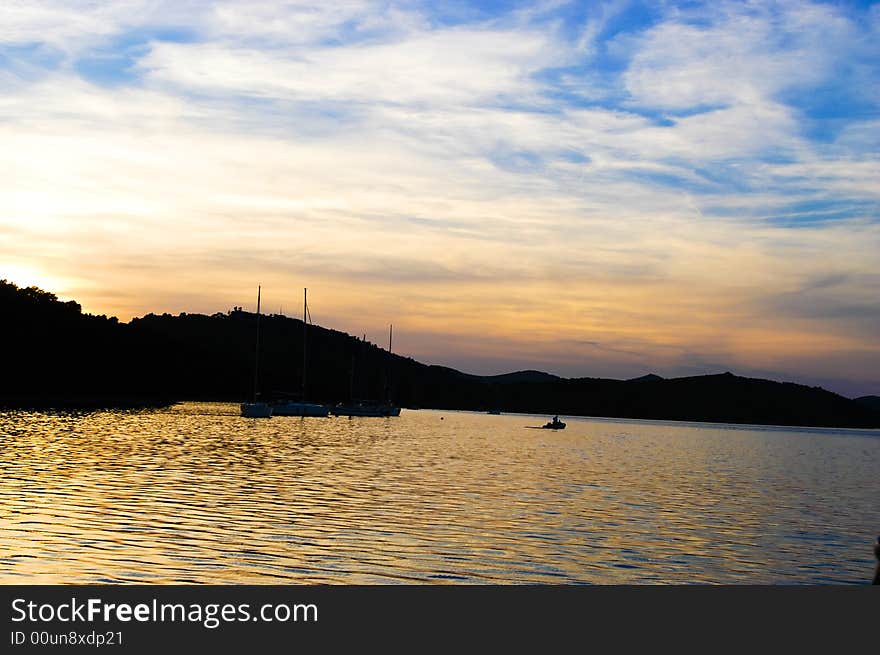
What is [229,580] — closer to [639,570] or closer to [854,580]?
[639,570]

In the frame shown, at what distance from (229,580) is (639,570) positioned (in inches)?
448

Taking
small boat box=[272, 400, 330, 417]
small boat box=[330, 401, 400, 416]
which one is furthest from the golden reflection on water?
small boat box=[330, 401, 400, 416]

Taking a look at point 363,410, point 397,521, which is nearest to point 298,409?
point 363,410

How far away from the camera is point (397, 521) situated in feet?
106

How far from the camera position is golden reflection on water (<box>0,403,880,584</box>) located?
23531 mm

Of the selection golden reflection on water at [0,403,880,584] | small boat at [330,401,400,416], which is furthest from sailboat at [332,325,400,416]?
golden reflection on water at [0,403,880,584]

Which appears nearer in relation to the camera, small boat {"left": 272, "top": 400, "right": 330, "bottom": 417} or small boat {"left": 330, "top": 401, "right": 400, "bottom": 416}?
small boat {"left": 272, "top": 400, "right": 330, "bottom": 417}

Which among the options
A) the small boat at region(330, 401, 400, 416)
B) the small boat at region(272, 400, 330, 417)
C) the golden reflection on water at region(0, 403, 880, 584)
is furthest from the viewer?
the small boat at region(330, 401, 400, 416)

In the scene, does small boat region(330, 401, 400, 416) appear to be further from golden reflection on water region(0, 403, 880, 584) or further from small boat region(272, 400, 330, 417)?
golden reflection on water region(0, 403, 880, 584)

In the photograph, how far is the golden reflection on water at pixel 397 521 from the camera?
2353 cm

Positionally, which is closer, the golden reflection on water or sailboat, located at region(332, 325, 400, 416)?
the golden reflection on water

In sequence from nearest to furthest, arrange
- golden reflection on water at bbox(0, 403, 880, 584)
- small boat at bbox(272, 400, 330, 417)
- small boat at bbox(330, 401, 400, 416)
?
golden reflection on water at bbox(0, 403, 880, 584), small boat at bbox(272, 400, 330, 417), small boat at bbox(330, 401, 400, 416)

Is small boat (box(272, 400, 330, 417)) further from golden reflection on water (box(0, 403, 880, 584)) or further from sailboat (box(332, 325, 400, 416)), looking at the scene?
golden reflection on water (box(0, 403, 880, 584))
